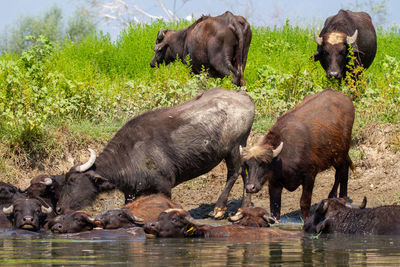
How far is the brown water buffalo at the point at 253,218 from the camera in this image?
962cm

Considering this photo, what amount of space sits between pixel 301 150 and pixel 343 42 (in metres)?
5.91

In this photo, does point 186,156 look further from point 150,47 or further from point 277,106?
point 150,47

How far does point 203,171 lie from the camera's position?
38.3 ft

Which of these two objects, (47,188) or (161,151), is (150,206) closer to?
(161,151)

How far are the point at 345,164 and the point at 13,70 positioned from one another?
6.31 meters

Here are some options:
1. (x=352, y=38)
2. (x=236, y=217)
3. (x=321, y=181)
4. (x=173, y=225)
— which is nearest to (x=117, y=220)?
(x=173, y=225)

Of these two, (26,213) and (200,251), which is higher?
(26,213)

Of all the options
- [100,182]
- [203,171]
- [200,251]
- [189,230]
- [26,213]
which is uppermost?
[203,171]

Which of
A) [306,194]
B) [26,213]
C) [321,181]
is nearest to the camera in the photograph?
[26,213]

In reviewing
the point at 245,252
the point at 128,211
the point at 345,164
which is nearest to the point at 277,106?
the point at 345,164

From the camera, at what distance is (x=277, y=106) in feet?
49.6

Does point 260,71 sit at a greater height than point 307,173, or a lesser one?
greater

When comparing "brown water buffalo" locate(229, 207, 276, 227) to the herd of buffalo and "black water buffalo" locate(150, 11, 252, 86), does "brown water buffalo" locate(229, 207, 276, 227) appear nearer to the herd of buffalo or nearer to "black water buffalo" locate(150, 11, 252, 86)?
the herd of buffalo

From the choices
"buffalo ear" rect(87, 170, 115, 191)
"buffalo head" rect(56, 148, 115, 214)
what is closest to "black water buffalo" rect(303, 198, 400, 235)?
"buffalo ear" rect(87, 170, 115, 191)
